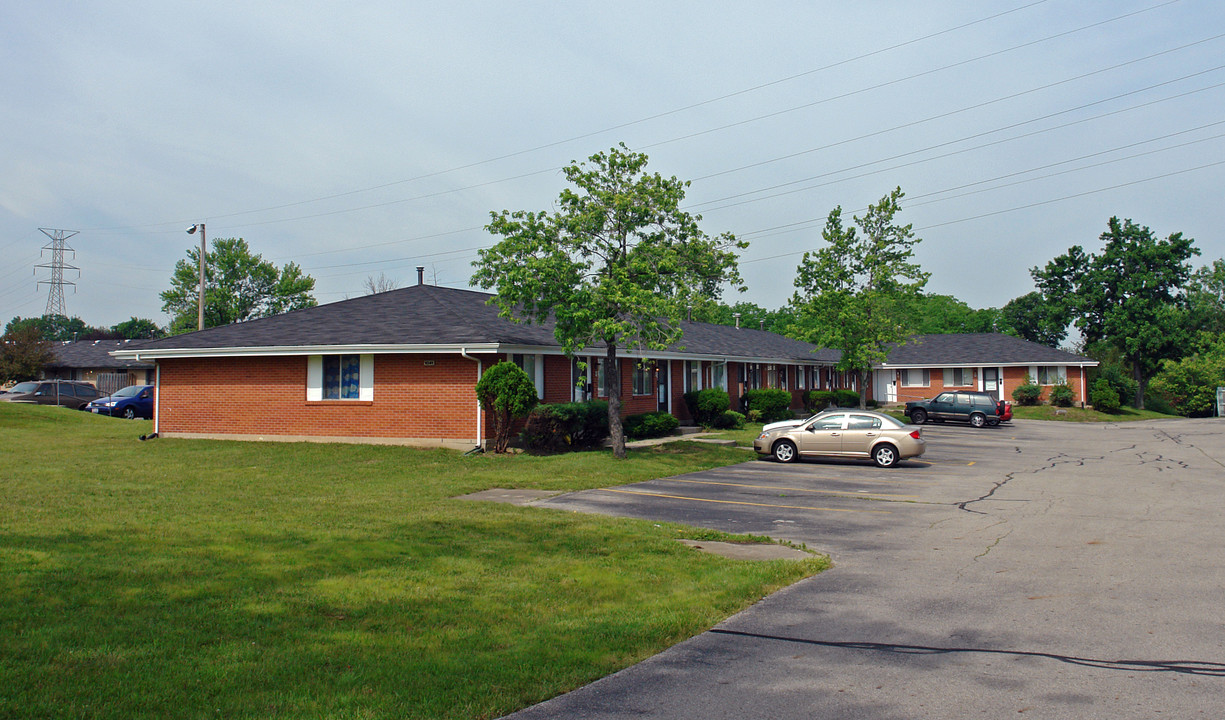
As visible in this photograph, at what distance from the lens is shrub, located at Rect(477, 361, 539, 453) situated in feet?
64.6

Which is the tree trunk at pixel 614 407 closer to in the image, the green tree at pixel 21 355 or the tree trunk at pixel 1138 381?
the green tree at pixel 21 355

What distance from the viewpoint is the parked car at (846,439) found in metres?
20.4

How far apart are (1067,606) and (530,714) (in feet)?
17.1

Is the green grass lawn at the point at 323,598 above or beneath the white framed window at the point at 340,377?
beneath

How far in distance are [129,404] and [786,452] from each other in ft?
108

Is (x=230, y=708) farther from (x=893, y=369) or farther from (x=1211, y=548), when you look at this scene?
(x=893, y=369)

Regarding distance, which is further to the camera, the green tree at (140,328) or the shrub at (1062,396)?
the green tree at (140,328)

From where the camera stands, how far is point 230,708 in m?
4.62

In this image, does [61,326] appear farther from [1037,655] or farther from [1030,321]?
[1037,655]

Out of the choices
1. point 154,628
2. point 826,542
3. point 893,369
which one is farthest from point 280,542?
point 893,369

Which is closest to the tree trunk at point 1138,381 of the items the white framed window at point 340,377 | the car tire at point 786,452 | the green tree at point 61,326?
the car tire at point 786,452

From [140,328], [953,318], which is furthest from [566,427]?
[140,328]

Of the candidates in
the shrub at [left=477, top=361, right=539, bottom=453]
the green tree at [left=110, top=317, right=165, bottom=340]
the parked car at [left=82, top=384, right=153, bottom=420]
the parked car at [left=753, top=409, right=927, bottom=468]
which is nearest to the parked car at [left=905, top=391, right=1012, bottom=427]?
the parked car at [left=753, top=409, right=927, bottom=468]

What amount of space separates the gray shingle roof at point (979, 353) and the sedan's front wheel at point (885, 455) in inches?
1230
